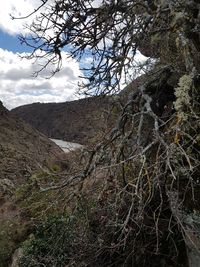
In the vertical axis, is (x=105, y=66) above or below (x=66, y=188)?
above

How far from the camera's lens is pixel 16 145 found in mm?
17734

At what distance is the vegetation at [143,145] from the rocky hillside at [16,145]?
22.6ft

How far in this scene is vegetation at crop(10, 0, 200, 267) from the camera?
488cm

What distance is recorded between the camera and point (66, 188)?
538 cm

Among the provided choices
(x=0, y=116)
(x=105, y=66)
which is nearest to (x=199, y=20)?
(x=105, y=66)

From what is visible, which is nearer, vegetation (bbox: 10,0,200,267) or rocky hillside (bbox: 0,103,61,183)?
vegetation (bbox: 10,0,200,267)

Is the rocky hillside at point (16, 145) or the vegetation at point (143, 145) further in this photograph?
the rocky hillside at point (16, 145)

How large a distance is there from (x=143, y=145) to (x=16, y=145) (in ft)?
41.5

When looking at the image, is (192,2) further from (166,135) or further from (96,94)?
(96,94)

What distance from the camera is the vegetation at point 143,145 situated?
4875 mm

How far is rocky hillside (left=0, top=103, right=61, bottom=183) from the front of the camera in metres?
14.5

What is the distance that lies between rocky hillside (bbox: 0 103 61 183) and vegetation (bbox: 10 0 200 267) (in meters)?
6.89

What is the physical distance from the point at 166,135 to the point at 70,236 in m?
1.88

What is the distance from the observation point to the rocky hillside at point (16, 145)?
47.4ft
